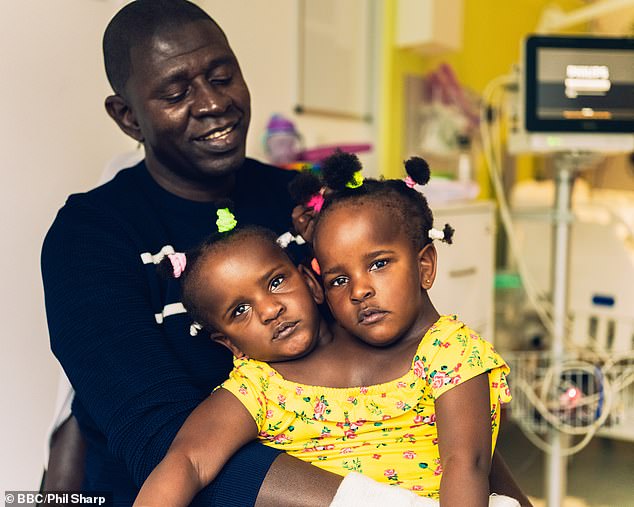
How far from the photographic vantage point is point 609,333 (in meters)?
2.58

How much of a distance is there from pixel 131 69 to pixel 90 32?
0.56 meters

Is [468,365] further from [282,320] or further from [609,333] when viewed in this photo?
[609,333]

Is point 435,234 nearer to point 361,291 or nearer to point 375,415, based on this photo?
point 361,291

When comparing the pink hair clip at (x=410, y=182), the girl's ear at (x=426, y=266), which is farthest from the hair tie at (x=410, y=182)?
the girl's ear at (x=426, y=266)

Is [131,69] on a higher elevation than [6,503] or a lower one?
higher

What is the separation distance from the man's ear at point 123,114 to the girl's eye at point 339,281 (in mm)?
526

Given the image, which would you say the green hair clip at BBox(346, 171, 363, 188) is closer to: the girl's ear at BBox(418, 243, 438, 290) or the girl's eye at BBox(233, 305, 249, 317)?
the girl's ear at BBox(418, 243, 438, 290)

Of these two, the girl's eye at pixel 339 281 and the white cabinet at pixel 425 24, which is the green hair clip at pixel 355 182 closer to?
the girl's eye at pixel 339 281

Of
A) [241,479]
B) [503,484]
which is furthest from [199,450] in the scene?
[503,484]

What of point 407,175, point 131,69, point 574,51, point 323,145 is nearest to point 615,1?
point 574,51

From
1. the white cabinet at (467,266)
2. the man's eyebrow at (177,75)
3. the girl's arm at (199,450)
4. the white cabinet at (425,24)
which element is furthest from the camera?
the white cabinet at (425,24)

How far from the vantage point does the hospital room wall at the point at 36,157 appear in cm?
156

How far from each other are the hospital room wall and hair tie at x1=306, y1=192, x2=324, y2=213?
2.57ft

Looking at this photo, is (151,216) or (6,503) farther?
(6,503)
